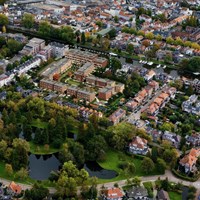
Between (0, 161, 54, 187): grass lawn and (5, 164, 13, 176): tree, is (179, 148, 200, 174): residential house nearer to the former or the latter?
(0, 161, 54, 187): grass lawn

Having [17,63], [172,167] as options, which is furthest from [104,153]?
[17,63]

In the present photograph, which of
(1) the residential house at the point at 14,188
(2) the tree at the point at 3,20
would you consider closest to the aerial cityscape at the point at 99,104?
(1) the residential house at the point at 14,188

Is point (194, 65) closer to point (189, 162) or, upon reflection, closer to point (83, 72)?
point (83, 72)

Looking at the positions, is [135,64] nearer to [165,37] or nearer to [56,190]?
[165,37]

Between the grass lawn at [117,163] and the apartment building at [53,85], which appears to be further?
the apartment building at [53,85]

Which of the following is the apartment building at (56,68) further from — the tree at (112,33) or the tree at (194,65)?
the tree at (194,65)

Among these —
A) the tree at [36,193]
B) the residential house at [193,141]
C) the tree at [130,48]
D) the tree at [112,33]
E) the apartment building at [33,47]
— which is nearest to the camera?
the tree at [36,193]
